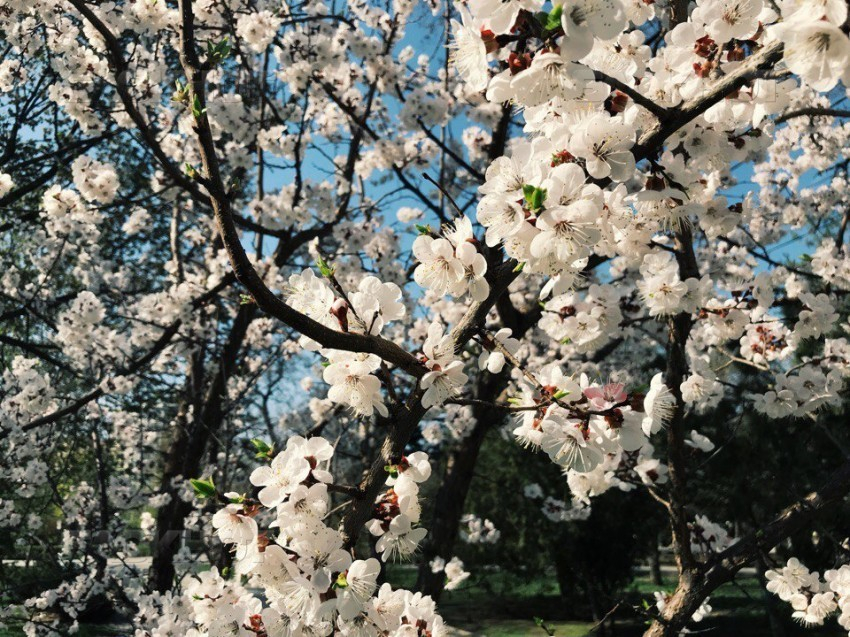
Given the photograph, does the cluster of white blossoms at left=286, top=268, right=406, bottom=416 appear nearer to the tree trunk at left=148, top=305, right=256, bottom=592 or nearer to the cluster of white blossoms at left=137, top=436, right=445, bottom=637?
the cluster of white blossoms at left=137, top=436, right=445, bottom=637

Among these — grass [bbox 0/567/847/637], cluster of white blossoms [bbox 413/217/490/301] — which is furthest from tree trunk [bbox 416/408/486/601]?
cluster of white blossoms [bbox 413/217/490/301]

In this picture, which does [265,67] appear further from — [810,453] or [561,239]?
[810,453]

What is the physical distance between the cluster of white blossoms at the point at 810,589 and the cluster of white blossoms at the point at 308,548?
238 cm

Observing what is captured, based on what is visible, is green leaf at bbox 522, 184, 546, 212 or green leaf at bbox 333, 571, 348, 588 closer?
green leaf at bbox 522, 184, 546, 212

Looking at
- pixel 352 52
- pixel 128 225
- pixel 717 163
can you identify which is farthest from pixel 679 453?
pixel 128 225

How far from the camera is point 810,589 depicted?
3098 mm

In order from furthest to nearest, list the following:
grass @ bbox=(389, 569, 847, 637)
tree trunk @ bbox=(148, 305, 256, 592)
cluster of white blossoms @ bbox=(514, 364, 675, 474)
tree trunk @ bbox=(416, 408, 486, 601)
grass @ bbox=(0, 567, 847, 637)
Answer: grass @ bbox=(389, 569, 847, 637)
grass @ bbox=(0, 567, 847, 637)
tree trunk @ bbox=(148, 305, 256, 592)
tree trunk @ bbox=(416, 408, 486, 601)
cluster of white blossoms @ bbox=(514, 364, 675, 474)

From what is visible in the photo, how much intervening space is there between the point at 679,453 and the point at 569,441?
1520 mm

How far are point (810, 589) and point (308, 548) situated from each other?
9.59 feet

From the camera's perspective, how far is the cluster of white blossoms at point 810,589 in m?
2.83

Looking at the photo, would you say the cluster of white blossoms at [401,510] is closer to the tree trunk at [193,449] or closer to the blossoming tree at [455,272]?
the blossoming tree at [455,272]

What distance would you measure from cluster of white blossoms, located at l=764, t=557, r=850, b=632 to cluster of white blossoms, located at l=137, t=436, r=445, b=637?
2.38 meters

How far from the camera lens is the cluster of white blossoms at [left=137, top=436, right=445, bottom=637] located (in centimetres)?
134

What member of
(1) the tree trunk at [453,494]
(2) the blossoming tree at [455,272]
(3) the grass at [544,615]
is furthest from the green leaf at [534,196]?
(3) the grass at [544,615]
